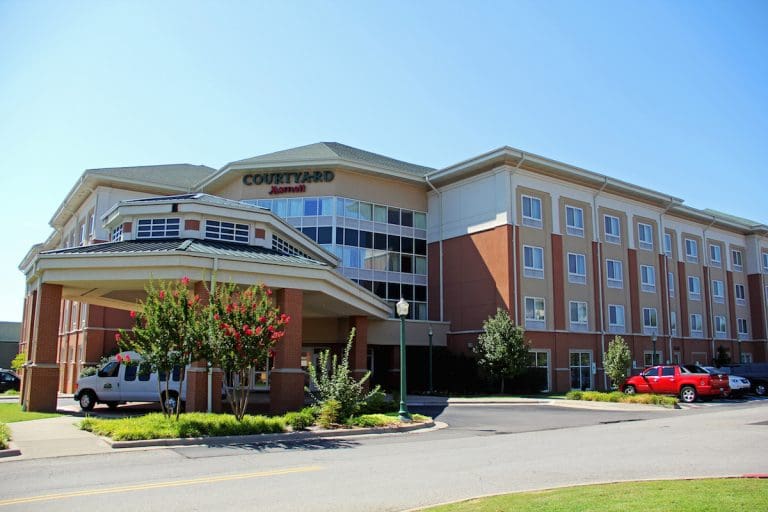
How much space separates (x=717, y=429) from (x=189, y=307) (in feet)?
48.2

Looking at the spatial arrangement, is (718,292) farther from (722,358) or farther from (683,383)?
(683,383)

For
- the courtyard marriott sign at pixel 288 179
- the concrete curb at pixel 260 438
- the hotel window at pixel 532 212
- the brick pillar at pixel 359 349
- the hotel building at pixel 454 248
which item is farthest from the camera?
the courtyard marriott sign at pixel 288 179

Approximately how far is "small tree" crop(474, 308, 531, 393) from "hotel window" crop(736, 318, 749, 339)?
31134 millimetres

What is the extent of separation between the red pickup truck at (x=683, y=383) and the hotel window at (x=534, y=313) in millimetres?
8082

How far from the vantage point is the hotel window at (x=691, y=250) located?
2086 inches

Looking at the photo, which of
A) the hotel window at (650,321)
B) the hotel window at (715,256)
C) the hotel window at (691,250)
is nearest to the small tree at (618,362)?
the hotel window at (650,321)

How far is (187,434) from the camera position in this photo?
14.9m

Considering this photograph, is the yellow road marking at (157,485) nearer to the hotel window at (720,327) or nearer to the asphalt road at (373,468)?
the asphalt road at (373,468)

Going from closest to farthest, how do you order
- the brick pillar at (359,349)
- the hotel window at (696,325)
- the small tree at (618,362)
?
the brick pillar at (359,349)
the small tree at (618,362)
the hotel window at (696,325)

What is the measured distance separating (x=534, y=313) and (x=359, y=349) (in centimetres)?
1261

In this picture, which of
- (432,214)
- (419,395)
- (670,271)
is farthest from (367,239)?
(670,271)

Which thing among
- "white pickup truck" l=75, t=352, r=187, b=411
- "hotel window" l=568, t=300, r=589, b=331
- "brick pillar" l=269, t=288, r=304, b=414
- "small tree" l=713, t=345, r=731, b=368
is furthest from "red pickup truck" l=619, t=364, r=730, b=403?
"small tree" l=713, t=345, r=731, b=368

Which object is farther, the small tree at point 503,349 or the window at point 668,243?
the window at point 668,243

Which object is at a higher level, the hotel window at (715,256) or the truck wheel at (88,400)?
the hotel window at (715,256)
